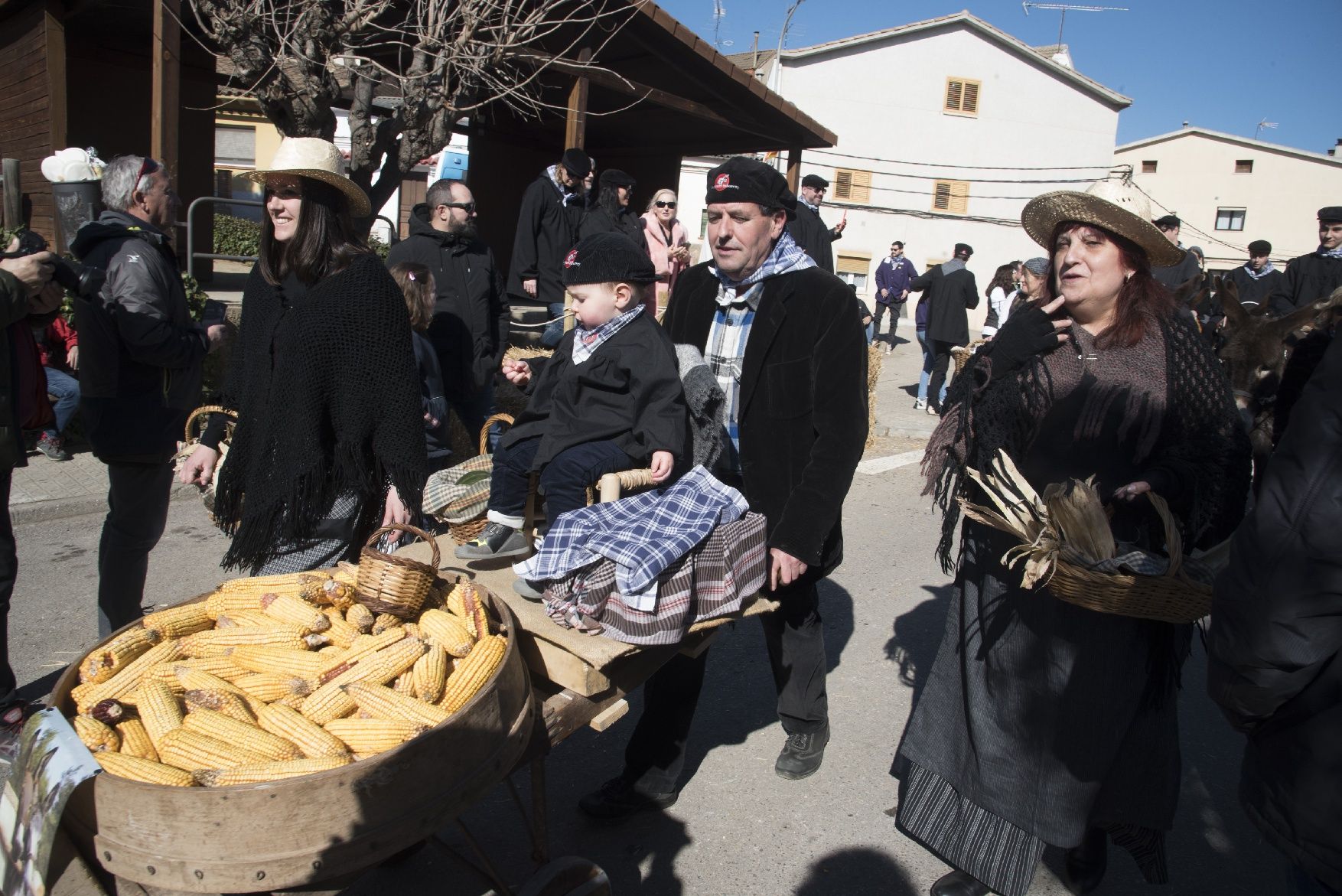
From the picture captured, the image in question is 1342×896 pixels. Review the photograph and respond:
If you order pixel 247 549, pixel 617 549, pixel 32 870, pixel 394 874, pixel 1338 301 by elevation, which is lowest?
pixel 394 874

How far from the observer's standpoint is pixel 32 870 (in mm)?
1642

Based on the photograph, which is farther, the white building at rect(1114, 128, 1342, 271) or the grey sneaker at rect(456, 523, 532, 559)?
the white building at rect(1114, 128, 1342, 271)

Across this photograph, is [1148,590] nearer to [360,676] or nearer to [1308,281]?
[360,676]

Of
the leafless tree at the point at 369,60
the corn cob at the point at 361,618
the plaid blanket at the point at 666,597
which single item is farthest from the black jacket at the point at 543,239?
the corn cob at the point at 361,618

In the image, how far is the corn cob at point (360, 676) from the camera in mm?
2041

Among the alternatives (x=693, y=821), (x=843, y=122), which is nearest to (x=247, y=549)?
(x=693, y=821)

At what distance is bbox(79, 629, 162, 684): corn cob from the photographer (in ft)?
6.81

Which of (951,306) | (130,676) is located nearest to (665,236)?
(951,306)

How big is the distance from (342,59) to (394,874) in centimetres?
760

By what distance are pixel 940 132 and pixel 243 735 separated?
36.6 metres

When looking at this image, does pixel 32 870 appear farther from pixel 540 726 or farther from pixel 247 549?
pixel 247 549

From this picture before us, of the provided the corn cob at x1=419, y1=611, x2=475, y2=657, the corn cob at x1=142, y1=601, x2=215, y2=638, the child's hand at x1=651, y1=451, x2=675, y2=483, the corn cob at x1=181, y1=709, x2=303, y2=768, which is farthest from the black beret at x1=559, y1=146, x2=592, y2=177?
the corn cob at x1=181, y1=709, x2=303, y2=768

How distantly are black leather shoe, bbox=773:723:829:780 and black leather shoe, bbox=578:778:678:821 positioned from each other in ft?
1.79

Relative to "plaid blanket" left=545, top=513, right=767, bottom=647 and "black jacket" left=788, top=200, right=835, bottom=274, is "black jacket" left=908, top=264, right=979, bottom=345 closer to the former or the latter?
"black jacket" left=788, top=200, right=835, bottom=274
